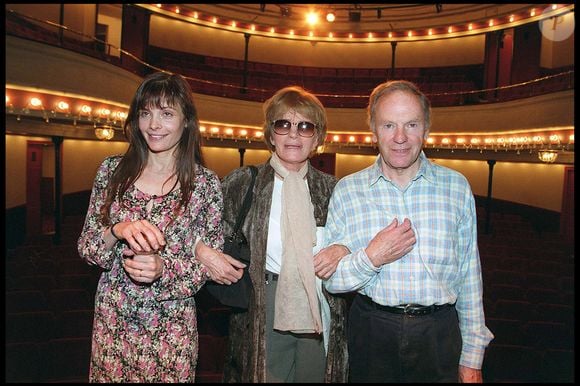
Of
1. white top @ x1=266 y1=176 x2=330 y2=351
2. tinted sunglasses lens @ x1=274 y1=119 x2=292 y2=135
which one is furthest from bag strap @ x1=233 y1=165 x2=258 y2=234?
tinted sunglasses lens @ x1=274 y1=119 x2=292 y2=135

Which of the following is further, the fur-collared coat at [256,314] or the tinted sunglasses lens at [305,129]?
the tinted sunglasses lens at [305,129]

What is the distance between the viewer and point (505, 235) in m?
12.2

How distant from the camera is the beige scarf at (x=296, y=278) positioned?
7.13 feet

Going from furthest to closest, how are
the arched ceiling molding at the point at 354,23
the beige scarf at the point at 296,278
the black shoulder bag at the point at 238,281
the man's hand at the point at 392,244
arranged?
the arched ceiling molding at the point at 354,23
the beige scarf at the point at 296,278
the black shoulder bag at the point at 238,281
the man's hand at the point at 392,244

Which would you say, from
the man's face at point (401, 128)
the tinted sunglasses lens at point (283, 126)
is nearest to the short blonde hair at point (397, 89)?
the man's face at point (401, 128)

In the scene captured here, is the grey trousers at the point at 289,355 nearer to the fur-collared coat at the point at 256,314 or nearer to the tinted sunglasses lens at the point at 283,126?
the fur-collared coat at the point at 256,314

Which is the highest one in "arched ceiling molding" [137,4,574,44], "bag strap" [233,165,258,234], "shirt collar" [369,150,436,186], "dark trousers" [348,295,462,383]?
"arched ceiling molding" [137,4,574,44]

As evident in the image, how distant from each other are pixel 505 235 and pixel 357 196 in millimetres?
11844

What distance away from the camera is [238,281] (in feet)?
6.83

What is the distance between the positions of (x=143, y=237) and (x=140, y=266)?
145mm

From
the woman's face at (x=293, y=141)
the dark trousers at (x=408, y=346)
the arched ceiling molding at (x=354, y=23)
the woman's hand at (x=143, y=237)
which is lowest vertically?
the dark trousers at (x=408, y=346)

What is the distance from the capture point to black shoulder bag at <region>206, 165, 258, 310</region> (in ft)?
6.73

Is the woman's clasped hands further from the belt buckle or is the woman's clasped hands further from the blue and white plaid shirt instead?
the belt buckle

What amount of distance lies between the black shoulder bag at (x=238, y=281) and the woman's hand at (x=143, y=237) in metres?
0.52
